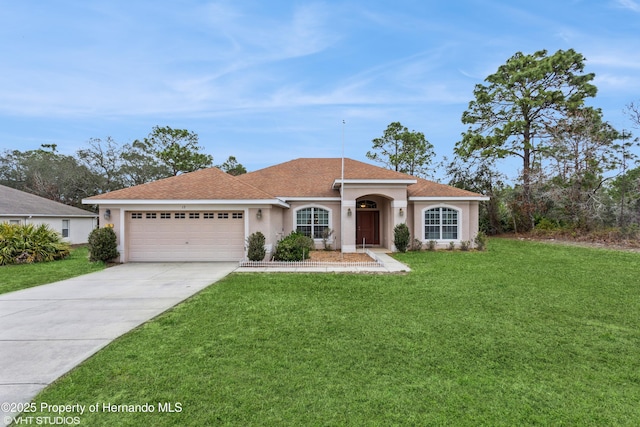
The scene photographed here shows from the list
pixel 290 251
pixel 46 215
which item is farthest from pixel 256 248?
pixel 46 215

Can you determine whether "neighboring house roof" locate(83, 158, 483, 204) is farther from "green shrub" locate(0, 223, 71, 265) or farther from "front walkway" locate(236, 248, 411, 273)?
"green shrub" locate(0, 223, 71, 265)

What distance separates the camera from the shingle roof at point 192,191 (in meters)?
12.5

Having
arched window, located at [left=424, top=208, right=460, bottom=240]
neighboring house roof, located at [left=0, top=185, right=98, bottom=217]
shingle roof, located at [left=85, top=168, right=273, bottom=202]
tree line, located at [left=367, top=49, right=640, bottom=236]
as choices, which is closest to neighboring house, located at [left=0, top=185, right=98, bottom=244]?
neighboring house roof, located at [left=0, top=185, right=98, bottom=217]

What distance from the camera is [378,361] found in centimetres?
405

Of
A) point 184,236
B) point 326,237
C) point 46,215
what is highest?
point 46,215

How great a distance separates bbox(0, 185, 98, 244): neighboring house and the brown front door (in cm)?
1828

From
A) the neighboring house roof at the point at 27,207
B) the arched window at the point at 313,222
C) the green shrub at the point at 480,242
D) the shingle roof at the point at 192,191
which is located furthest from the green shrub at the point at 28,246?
the green shrub at the point at 480,242

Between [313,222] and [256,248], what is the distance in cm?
504

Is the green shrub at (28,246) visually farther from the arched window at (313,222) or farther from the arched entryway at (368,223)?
the arched entryway at (368,223)

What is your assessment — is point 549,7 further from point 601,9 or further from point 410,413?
point 410,413

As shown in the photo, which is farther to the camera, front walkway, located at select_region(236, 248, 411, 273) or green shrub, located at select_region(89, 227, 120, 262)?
green shrub, located at select_region(89, 227, 120, 262)

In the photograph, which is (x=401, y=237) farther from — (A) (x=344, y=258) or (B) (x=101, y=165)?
(B) (x=101, y=165)

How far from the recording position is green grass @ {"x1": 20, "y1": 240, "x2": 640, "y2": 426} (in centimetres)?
302

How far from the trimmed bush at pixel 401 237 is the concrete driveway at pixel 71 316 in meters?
8.35
